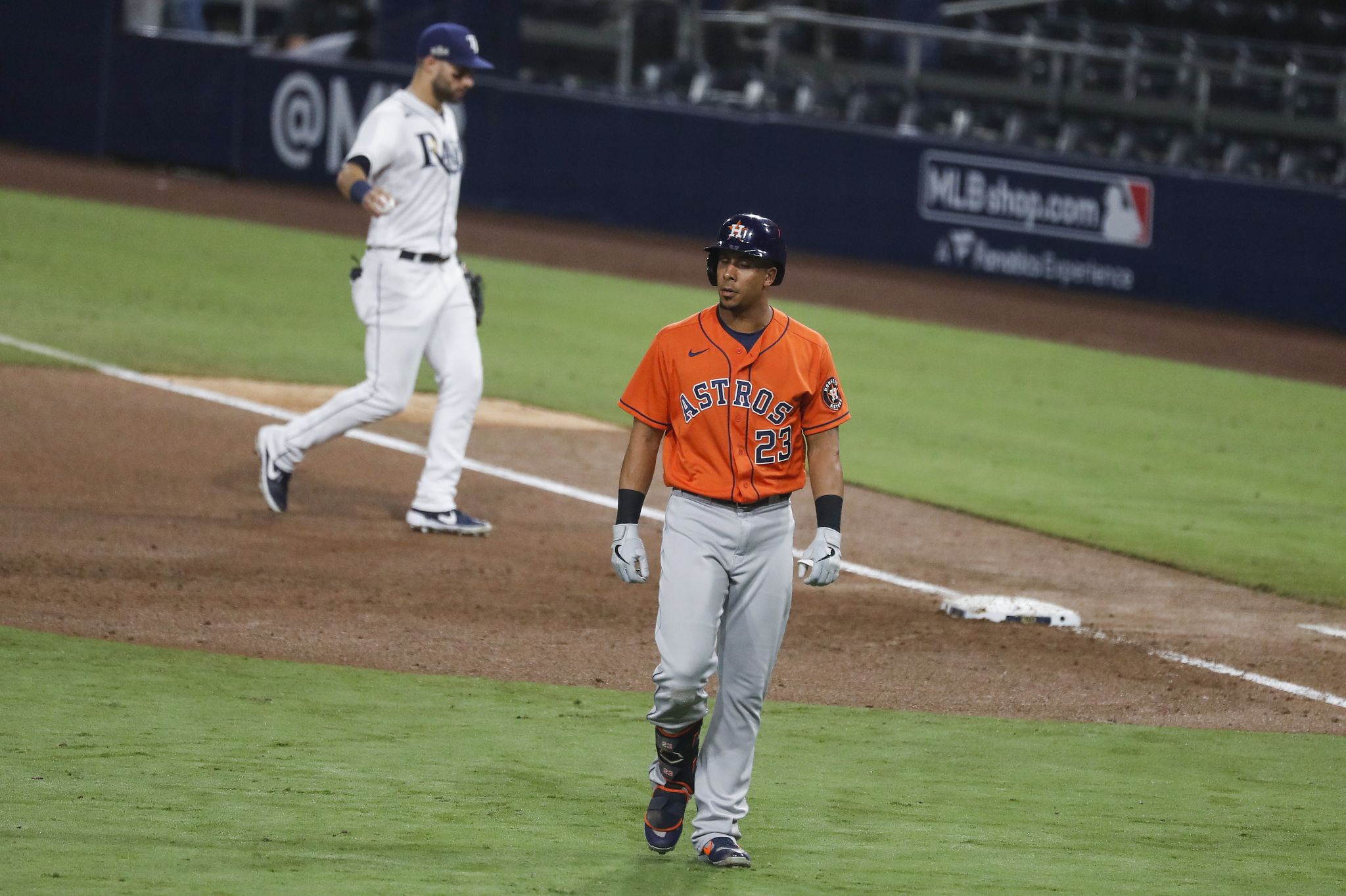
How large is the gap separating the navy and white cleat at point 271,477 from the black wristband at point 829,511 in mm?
4456

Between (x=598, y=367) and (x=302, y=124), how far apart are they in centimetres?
1196

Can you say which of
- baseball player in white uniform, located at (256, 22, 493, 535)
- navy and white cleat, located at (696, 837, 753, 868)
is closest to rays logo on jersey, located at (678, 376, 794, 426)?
navy and white cleat, located at (696, 837, 753, 868)

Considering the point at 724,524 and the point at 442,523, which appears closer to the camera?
the point at 724,524

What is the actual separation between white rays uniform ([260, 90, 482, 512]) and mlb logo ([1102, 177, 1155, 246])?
11.8 metres

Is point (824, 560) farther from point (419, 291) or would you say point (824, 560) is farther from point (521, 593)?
point (419, 291)

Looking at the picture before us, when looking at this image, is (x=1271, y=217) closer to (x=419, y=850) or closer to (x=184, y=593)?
(x=184, y=593)

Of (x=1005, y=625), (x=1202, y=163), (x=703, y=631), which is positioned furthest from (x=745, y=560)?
(x=1202, y=163)

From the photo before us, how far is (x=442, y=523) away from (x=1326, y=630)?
4.10 m

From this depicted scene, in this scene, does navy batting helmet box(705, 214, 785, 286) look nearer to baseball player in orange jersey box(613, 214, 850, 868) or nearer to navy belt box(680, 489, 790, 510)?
baseball player in orange jersey box(613, 214, 850, 868)

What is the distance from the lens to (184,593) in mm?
7348

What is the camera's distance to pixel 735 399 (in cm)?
482

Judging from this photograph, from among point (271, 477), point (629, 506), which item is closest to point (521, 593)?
point (271, 477)

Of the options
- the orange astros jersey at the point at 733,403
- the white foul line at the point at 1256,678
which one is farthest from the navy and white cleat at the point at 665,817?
the white foul line at the point at 1256,678

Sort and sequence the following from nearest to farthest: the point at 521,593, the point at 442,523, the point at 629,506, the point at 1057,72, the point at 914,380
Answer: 1. the point at 629,506
2. the point at 521,593
3. the point at 442,523
4. the point at 914,380
5. the point at 1057,72
